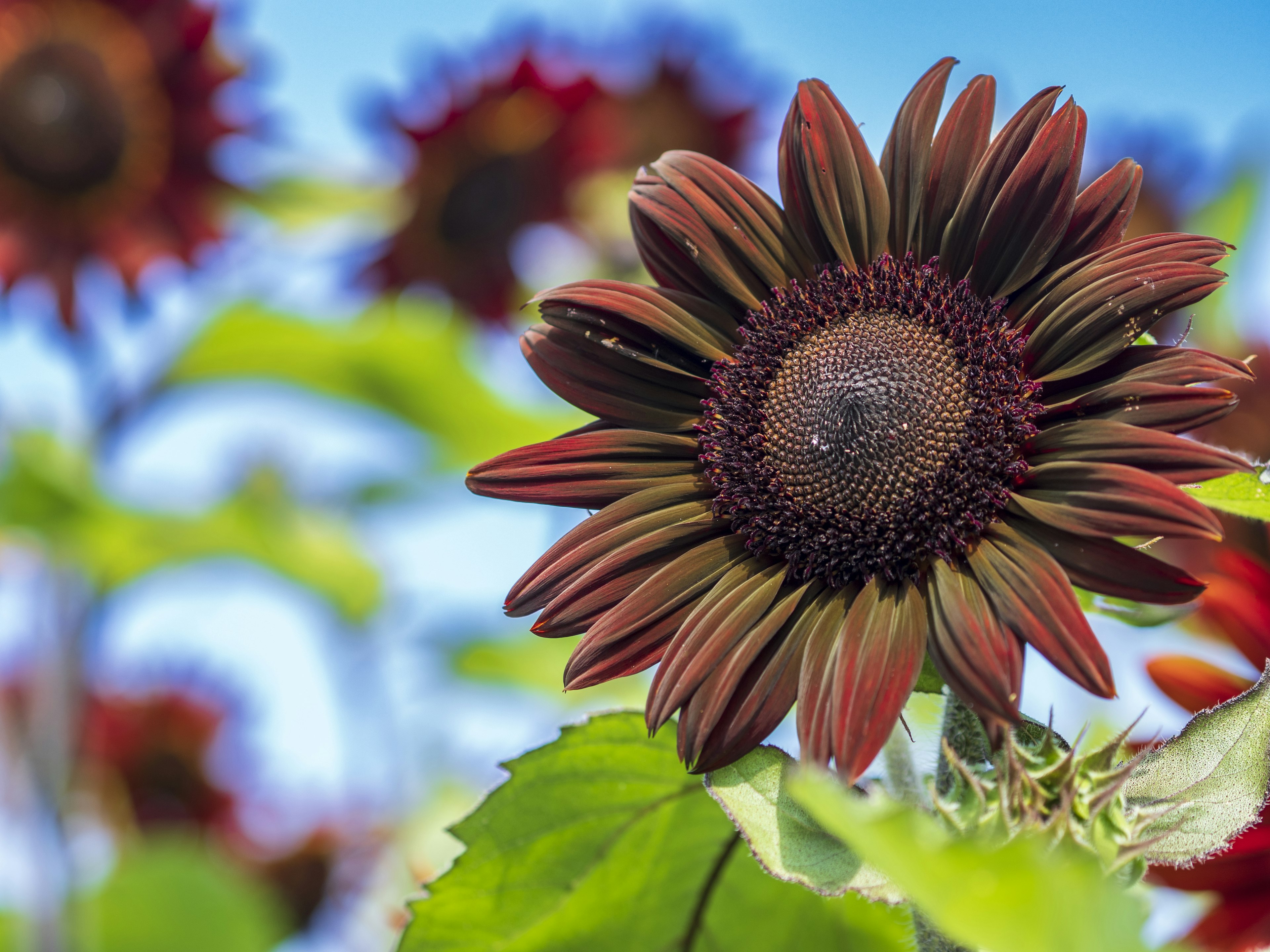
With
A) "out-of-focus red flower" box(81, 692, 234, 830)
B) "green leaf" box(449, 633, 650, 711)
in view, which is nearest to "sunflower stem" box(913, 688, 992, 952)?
"green leaf" box(449, 633, 650, 711)

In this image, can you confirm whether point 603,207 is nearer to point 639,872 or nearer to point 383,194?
point 383,194

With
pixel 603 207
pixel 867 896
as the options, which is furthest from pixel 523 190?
pixel 867 896

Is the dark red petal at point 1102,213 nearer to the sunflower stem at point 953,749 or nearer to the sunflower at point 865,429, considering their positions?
the sunflower at point 865,429

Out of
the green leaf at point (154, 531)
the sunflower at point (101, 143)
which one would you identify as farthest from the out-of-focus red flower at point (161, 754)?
the sunflower at point (101, 143)

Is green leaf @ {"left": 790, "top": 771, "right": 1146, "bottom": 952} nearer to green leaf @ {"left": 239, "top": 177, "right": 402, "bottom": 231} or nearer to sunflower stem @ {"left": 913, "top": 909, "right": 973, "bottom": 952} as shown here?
sunflower stem @ {"left": 913, "top": 909, "right": 973, "bottom": 952}

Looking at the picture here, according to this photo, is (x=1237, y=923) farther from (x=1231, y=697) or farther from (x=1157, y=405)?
(x=1157, y=405)
